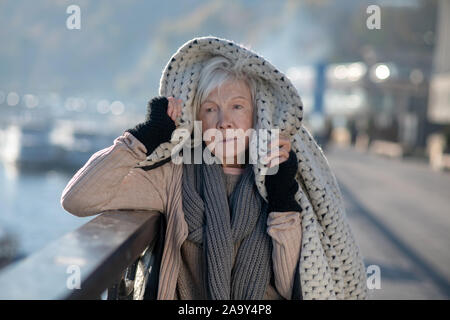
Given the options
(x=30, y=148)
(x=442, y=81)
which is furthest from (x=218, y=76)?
(x=30, y=148)

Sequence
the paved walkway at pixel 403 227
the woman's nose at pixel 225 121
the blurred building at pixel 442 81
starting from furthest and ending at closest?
the blurred building at pixel 442 81 → the paved walkway at pixel 403 227 → the woman's nose at pixel 225 121

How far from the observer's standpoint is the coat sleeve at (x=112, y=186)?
1.76 metres

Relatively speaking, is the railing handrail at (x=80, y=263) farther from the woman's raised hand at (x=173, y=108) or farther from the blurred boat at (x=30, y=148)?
the blurred boat at (x=30, y=148)

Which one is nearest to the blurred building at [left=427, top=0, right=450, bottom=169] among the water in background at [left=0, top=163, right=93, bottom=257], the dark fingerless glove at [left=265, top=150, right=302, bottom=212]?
the dark fingerless glove at [left=265, top=150, right=302, bottom=212]

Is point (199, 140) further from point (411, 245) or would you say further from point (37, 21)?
point (37, 21)

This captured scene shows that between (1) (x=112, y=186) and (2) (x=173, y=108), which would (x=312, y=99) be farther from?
(1) (x=112, y=186)

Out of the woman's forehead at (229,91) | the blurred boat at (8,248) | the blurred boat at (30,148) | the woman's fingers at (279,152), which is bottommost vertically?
the blurred boat at (8,248)

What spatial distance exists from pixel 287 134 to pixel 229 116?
0.75ft

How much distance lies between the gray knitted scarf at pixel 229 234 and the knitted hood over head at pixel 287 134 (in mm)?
91

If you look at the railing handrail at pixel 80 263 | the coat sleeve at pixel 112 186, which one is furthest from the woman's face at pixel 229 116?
the railing handrail at pixel 80 263

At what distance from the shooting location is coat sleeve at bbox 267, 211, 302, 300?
1.81m

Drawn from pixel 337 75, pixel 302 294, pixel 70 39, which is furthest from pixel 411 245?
pixel 70 39

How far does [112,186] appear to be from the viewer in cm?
178

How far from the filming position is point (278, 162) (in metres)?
1.88
